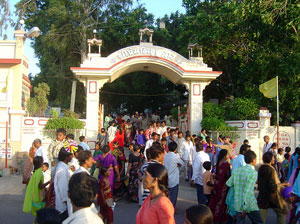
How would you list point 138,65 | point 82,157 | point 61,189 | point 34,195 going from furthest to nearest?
point 138,65, point 34,195, point 61,189, point 82,157

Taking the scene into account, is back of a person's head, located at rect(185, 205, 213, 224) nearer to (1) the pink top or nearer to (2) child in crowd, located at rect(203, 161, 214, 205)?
(1) the pink top

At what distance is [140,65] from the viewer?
16.3m

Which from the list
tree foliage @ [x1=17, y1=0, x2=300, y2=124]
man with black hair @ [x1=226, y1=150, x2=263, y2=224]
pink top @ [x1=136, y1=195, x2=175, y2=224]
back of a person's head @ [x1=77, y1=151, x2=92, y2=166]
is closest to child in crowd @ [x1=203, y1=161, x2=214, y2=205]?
man with black hair @ [x1=226, y1=150, x2=263, y2=224]

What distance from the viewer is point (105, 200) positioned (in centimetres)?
577

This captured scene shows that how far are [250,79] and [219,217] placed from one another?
11548 mm

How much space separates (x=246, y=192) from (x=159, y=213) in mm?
2396

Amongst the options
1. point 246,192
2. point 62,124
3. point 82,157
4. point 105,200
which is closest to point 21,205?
point 105,200

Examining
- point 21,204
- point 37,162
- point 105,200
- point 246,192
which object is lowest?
point 21,204

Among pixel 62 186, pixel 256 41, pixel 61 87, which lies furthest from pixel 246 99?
pixel 61 87

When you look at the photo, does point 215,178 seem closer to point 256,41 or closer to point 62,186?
point 62,186

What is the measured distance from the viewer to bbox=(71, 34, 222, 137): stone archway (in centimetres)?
1541

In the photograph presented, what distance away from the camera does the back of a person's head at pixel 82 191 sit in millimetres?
2793

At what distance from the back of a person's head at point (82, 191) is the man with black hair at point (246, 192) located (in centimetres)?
300

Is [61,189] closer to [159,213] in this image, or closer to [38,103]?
[159,213]
